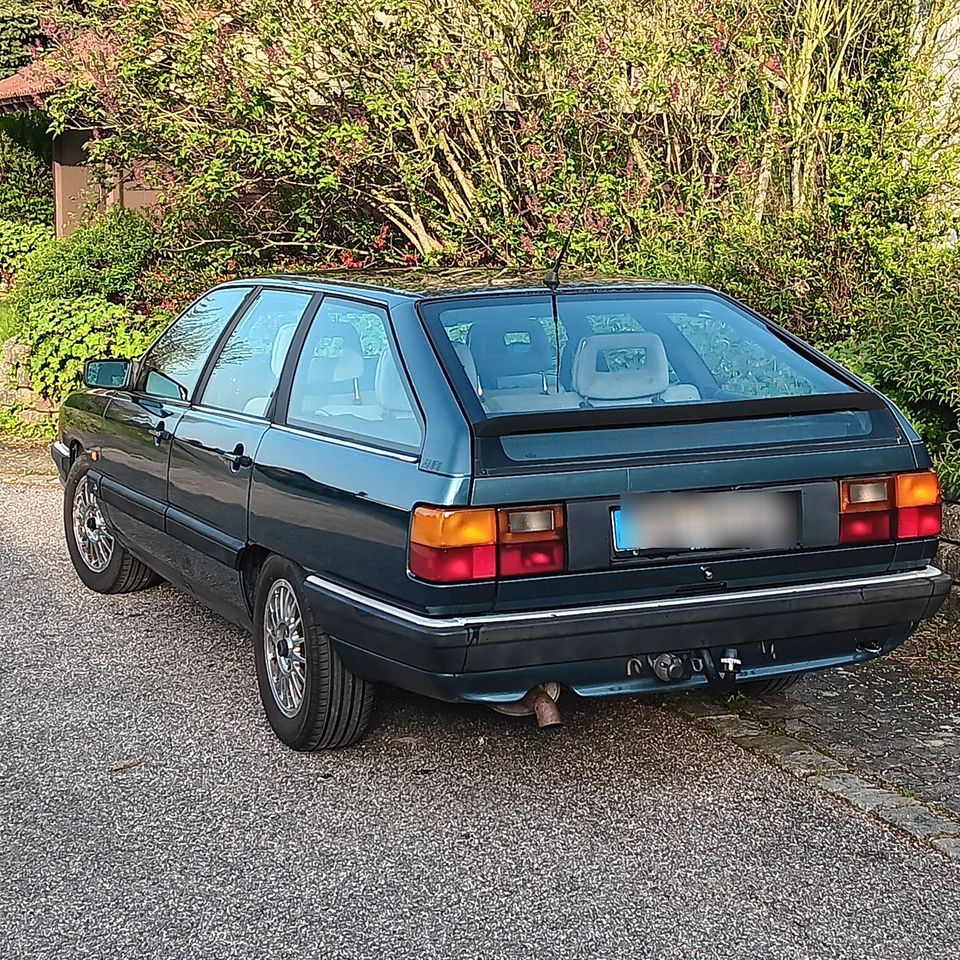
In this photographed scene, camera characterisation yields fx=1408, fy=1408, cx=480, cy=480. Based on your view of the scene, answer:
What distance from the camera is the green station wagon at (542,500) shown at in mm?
4012

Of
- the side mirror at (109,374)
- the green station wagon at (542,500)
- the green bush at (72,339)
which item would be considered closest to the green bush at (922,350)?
the green station wagon at (542,500)

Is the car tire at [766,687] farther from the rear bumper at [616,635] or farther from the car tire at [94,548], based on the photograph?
the car tire at [94,548]

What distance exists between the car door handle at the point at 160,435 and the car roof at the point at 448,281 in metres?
0.72

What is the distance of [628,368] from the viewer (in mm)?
4805

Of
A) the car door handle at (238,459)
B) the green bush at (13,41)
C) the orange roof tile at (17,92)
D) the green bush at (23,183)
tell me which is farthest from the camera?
the green bush at (13,41)

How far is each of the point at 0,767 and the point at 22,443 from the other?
7324 mm

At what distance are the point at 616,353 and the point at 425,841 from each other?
1.75m

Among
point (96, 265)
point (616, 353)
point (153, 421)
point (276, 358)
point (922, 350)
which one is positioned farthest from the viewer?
point (96, 265)

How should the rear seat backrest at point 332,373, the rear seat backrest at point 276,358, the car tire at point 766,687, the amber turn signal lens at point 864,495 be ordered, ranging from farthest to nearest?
the car tire at point 766,687
the rear seat backrest at point 276,358
the rear seat backrest at point 332,373
the amber turn signal lens at point 864,495

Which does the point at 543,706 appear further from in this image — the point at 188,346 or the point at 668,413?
the point at 188,346

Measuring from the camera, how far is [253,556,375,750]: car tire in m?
4.58

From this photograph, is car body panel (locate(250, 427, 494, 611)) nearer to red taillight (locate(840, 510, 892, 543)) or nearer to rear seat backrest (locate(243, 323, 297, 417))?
rear seat backrest (locate(243, 323, 297, 417))

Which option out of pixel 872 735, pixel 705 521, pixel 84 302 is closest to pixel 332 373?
pixel 705 521

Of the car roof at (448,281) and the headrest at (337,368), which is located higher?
the car roof at (448,281)
